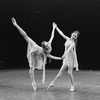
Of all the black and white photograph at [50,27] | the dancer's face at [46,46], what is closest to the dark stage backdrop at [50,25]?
the black and white photograph at [50,27]

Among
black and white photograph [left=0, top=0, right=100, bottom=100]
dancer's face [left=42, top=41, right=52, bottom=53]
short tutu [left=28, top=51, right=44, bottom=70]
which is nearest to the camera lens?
dancer's face [left=42, top=41, right=52, bottom=53]

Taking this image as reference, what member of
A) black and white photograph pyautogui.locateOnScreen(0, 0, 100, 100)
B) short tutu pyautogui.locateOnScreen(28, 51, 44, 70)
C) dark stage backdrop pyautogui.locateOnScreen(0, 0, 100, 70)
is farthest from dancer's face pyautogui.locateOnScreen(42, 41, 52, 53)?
dark stage backdrop pyautogui.locateOnScreen(0, 0, 100, 70)

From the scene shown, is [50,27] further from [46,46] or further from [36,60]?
[46,46]

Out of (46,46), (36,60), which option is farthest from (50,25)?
(46,46)

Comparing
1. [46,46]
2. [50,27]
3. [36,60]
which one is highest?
[50,27]

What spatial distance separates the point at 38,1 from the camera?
11812 millimetres

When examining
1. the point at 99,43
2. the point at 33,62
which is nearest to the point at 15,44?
the point at 99,43

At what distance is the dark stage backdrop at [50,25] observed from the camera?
11.4 meters

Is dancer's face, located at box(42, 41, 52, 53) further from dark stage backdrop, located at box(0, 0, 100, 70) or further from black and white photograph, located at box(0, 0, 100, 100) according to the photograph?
dark stage backdrop, located at box(0, 0, 100, 70)

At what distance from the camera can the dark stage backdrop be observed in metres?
11.4

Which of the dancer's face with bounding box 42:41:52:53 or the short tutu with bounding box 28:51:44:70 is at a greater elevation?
the dancer's face with bounding box 42:41:52:53

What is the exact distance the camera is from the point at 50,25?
1206 centimetres

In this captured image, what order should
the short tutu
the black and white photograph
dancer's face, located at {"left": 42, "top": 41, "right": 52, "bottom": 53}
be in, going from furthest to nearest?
the black and white photograph < the short tutu < dancer's face, located at {"left": 42, "top": 41, "right": 52, "bottom": 53}

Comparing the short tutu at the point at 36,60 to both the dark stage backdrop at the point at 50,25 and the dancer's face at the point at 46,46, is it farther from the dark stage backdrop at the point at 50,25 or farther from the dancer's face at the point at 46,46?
the dark stage backdrop at the point at 50,25
